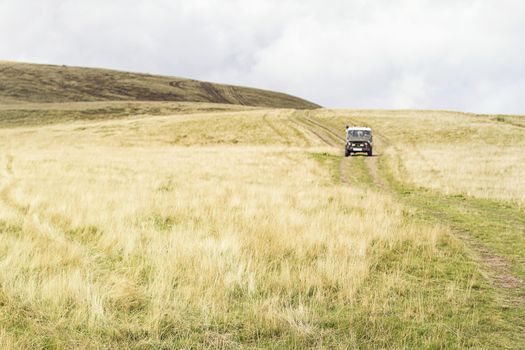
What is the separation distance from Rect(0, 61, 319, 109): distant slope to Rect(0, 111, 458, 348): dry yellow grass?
333 feet

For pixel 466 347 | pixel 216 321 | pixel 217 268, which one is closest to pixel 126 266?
pixel 217 268

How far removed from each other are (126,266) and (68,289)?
1540 mm

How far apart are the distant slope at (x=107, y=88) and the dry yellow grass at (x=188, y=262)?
101601 mm

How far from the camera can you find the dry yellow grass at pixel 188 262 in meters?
4.95

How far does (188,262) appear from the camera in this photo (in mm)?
7156

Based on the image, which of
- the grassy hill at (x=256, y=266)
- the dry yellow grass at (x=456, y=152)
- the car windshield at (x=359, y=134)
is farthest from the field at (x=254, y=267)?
the car windshield at (x=359, y=134)

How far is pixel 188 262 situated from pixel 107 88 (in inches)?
5346

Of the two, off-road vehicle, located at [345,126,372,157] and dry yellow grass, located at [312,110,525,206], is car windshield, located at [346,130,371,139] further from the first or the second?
dry yellow grass, located at [312,110,525,206]

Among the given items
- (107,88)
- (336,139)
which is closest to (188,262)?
(336,139)

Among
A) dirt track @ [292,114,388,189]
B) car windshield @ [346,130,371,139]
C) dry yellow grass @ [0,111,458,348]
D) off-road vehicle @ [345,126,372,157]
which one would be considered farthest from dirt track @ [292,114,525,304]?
car windshield @ [346,130,371,139]

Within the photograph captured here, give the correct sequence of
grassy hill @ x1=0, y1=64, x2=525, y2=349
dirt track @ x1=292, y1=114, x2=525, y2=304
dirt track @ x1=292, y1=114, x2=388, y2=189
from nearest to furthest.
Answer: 1. grassy hill @ x1=0, y1=64, x2=525, y2=349
2. dirt track @ x1=292, y1=114, x2=525, y2=304
3. dirt track @ x1=292, y1=114, x2=388, y2=189

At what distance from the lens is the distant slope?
11410cm

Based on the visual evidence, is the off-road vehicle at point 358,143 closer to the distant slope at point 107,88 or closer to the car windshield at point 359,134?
the car windshield at point 359,134

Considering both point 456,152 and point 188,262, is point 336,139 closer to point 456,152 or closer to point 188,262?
point 456,152
